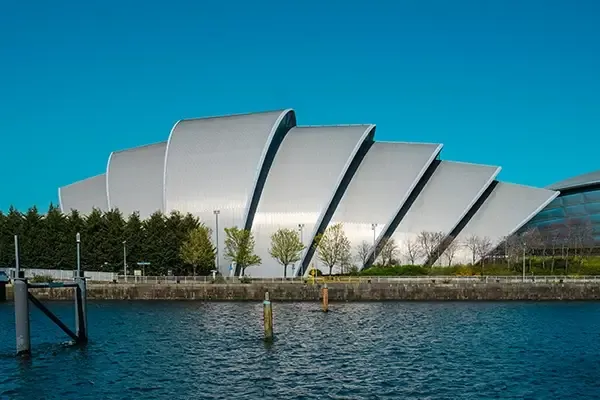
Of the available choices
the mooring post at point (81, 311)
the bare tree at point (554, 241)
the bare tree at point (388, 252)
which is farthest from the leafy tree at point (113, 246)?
the bare tree at point (554, 241)

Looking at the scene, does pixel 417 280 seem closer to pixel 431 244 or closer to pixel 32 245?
pixel 431 244

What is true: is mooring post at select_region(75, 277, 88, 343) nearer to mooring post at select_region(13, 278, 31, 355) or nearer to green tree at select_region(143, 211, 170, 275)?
mooring post at select_region(13, 278, 31, 355)

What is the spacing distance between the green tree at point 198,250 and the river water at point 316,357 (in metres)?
23.9

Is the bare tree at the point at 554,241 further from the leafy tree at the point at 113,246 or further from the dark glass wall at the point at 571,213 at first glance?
the leafy tree at the point at 113,246

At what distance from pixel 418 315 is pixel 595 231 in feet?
121

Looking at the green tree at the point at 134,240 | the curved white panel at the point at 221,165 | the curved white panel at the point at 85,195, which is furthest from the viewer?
the curved white panel at the point at 85,195

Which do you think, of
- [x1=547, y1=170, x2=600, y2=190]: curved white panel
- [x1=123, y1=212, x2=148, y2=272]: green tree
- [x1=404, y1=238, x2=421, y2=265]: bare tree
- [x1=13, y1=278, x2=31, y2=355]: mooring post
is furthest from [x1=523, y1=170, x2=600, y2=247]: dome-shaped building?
[x1=13, y1=278, x2=31, y2=355]: mooring post

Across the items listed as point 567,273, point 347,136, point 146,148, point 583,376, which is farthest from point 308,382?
point 146,148

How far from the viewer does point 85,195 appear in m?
82.3

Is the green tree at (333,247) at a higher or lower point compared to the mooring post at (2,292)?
higher

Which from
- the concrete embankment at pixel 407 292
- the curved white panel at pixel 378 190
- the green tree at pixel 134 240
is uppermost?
the curved white panel at pixel 378 190

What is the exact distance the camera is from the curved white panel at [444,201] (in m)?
70.2

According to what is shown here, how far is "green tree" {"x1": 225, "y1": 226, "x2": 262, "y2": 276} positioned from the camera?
67.9 meters

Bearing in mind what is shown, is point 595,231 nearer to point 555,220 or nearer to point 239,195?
point 555,220
